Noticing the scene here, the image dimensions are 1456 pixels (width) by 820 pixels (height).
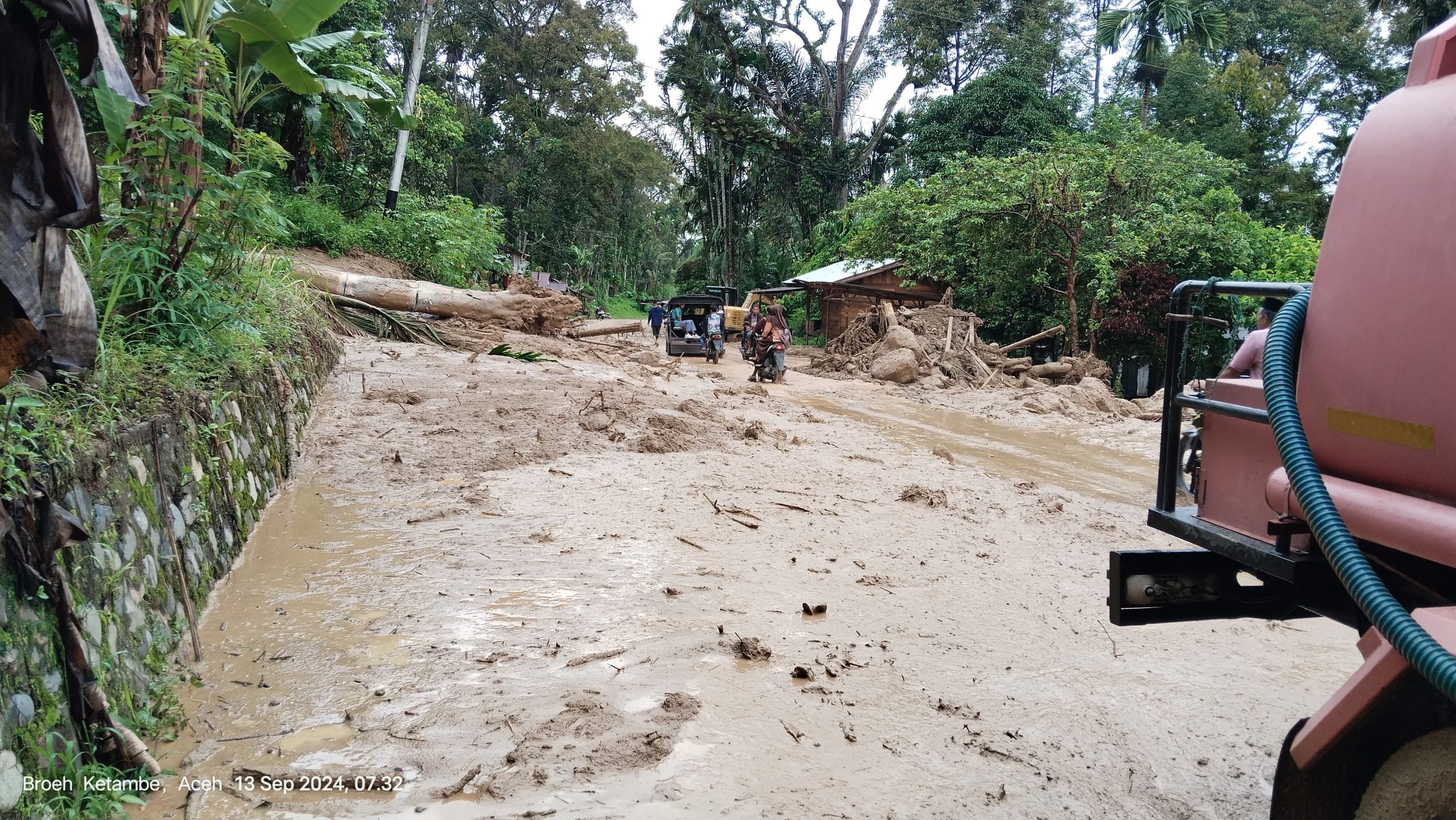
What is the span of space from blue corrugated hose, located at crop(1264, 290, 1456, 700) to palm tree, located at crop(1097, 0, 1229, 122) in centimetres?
2915

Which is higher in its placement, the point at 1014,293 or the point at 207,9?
the point at 207,9

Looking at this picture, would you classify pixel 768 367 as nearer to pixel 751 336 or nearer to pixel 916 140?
pixel 751 336

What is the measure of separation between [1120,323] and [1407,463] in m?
16.3

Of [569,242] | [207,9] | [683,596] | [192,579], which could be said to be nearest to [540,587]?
[683,596]

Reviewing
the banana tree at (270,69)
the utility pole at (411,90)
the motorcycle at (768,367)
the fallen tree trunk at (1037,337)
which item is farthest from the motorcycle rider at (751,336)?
the banana tree at (270,69)

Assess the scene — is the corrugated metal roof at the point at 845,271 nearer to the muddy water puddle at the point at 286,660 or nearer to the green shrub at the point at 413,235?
the green shrub at the point at 413,235

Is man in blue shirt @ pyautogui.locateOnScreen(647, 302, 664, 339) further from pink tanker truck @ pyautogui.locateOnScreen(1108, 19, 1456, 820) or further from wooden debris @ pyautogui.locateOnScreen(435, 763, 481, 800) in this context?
pink tanker truck @ pyautogui.locateOnScreen(1108, 19, 1456, 820)

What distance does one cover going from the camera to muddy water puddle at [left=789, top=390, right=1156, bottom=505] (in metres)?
9.03

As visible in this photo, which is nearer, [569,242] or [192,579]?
[192,579]

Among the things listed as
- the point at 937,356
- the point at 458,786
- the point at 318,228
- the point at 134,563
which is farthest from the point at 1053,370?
the point at 134,563

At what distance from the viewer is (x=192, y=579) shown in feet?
12.4

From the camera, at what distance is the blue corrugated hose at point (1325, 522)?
64.3 inches

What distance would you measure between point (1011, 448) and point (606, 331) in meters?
9.58

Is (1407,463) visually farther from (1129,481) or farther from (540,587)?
(1129,481)
